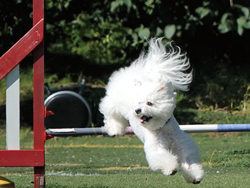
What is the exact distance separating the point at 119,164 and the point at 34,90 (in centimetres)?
328

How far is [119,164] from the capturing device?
22.8ft

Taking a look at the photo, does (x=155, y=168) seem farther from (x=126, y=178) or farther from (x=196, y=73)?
(x=196, y=73)

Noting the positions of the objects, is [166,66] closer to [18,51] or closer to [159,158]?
[159,158]

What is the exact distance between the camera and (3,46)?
11.2 m

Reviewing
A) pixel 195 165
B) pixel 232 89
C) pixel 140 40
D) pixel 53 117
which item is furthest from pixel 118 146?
pixel 195 165

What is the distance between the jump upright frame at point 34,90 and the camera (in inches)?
153

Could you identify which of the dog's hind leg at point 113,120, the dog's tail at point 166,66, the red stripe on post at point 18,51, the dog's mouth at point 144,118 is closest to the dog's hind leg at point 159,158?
the dog's mouth at point 144,118

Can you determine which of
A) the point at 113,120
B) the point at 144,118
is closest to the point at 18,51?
the point at 144,118

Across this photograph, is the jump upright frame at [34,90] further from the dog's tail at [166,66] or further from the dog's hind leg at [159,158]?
the dog's tail at [166,66]

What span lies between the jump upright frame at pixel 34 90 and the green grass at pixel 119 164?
3.69 ft

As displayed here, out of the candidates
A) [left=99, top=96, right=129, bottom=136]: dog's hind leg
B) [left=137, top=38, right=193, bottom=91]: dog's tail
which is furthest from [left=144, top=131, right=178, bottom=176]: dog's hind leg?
[left=99, top=96, right=129, bottom=136]: dog's hind leg

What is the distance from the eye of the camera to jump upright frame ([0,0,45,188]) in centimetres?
388

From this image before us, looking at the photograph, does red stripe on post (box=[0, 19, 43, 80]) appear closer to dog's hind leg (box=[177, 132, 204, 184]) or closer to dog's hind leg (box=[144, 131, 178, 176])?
dog's hind leg (box=[144, 131, 178, 176])

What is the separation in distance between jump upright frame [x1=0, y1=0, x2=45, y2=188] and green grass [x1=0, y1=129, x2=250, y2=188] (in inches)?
A: 44.3
